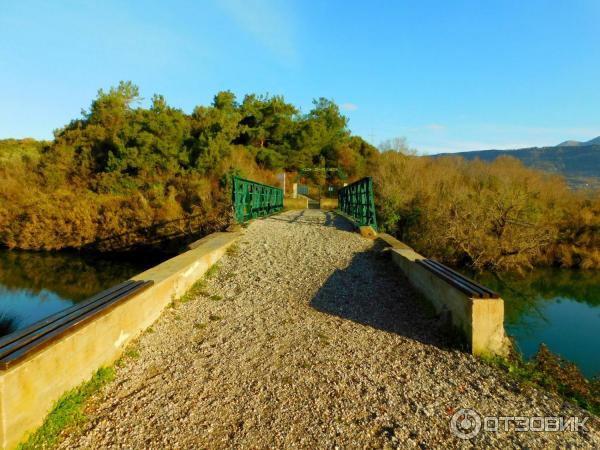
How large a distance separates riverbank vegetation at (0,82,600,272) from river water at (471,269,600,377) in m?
0.99

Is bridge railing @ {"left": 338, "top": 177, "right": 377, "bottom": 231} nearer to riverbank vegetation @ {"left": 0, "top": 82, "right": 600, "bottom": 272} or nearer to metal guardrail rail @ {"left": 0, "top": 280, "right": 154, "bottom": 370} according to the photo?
riverbank vegetation @ {"left": 0, "top": 82, "right": 600, "bottom": 272}

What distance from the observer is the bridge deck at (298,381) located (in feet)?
8.59

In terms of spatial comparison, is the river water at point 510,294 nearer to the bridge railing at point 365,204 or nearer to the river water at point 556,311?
the river water at point 556,311

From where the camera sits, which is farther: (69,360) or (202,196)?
(202,196)

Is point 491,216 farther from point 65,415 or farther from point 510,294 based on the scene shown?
point 65,415

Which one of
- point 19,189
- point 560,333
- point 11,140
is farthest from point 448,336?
point 11,140

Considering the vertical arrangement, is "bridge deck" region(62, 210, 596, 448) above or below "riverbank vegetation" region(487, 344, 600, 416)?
above

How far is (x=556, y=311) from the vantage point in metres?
13.7

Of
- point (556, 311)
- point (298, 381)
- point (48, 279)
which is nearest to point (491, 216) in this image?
point (556, 311)

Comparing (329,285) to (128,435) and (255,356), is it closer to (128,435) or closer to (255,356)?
(255,356)

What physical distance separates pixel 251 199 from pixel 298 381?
34.3 feet

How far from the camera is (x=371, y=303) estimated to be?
5.41m

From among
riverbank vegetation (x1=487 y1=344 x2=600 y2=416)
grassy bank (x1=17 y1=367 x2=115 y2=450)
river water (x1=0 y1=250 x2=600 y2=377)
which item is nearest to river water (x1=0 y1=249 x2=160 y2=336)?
river water (x1=0 y1=250 x2=600 y2=377)

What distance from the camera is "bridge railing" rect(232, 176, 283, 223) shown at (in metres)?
11.1
